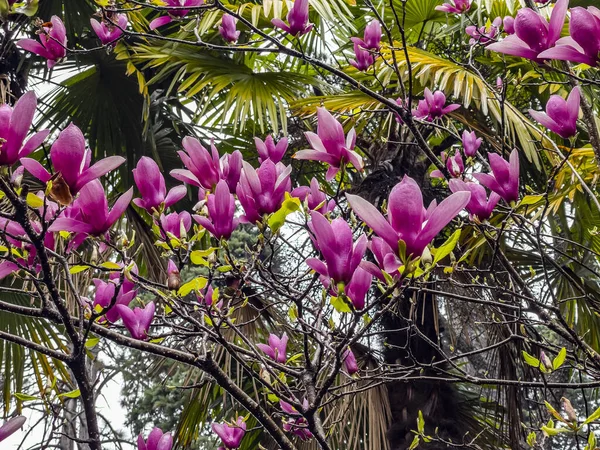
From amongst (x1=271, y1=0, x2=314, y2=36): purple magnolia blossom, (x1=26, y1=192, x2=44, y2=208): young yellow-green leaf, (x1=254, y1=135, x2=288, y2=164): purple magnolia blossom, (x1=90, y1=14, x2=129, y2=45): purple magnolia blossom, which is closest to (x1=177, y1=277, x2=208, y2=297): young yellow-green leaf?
(x1=26, y1=192, x2=44, y2=208): young yellow-green leaf

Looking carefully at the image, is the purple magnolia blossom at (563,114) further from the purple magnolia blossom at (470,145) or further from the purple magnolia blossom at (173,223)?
the purple magnolia blossom at (173,223)

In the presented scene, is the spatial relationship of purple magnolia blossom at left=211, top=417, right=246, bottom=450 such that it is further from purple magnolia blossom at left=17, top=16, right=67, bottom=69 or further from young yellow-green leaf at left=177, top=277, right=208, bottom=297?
purple magnolia blossom at left=17, top=16, right=67, bottom=69

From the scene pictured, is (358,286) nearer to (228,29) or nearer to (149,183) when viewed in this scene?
(149,183)

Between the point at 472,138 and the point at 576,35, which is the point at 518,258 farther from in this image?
the point at 576,35

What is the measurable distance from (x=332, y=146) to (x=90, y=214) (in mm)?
396

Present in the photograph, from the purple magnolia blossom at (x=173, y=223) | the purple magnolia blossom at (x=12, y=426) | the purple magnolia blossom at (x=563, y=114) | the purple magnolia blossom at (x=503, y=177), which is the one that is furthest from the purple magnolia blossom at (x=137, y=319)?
the purple magnolia blossom at (x=563, y=114)

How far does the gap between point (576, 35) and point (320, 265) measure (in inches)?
18.4

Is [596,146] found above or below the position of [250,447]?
above

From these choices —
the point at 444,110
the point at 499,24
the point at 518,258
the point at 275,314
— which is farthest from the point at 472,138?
the point at 518,258

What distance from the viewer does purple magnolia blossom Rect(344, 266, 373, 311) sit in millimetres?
687

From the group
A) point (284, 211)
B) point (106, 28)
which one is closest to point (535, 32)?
point (284, 211)

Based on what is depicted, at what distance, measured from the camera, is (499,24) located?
163cm

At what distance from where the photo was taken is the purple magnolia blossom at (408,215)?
576 millimetres

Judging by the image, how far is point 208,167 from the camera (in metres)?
0.93
